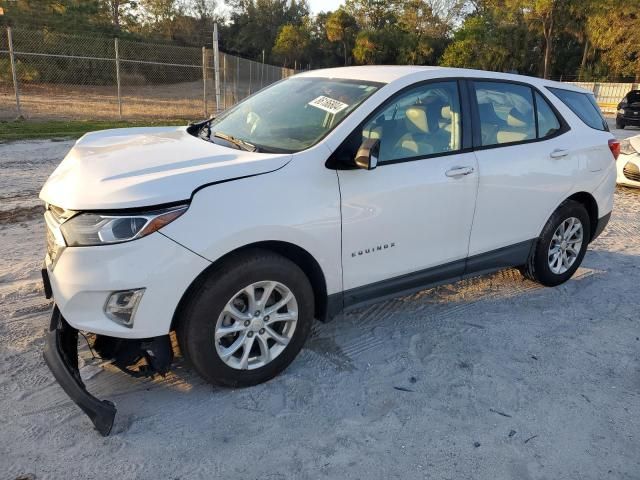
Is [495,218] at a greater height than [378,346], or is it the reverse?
[495,218]

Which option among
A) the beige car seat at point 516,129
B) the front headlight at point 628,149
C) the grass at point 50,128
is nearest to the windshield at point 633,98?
the front headlight at point 628,149

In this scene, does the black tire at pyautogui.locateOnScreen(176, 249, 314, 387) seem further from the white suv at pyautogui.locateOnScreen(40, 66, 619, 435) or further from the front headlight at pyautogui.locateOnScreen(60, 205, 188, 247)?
the front headlight at pyautogui.locateOnScreen(60, 205, 188, 247)

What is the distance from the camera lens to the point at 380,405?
2932 millimetres

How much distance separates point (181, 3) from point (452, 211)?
5109cm

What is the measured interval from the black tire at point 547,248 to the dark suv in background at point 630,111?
60.4 ft

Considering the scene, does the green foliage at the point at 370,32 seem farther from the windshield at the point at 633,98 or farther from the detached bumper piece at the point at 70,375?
the detached bumper piece at the point at 70,375

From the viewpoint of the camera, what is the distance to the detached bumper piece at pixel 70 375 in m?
2.49

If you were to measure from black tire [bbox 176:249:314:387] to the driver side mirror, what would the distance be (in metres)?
0.69

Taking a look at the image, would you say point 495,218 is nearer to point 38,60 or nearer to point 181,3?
point 38,60

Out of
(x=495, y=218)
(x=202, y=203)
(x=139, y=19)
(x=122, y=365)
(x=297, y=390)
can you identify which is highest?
(x=139, y=19)

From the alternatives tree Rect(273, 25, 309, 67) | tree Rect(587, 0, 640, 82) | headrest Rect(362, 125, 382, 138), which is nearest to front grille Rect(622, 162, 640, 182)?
headrest Rect(362, 125, 382, 138)

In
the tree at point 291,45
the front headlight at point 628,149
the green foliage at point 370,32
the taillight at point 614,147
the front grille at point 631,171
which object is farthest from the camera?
the tree at point 291,45

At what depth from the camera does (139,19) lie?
4103 centimetres

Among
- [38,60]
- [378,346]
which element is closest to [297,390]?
[378,346]
